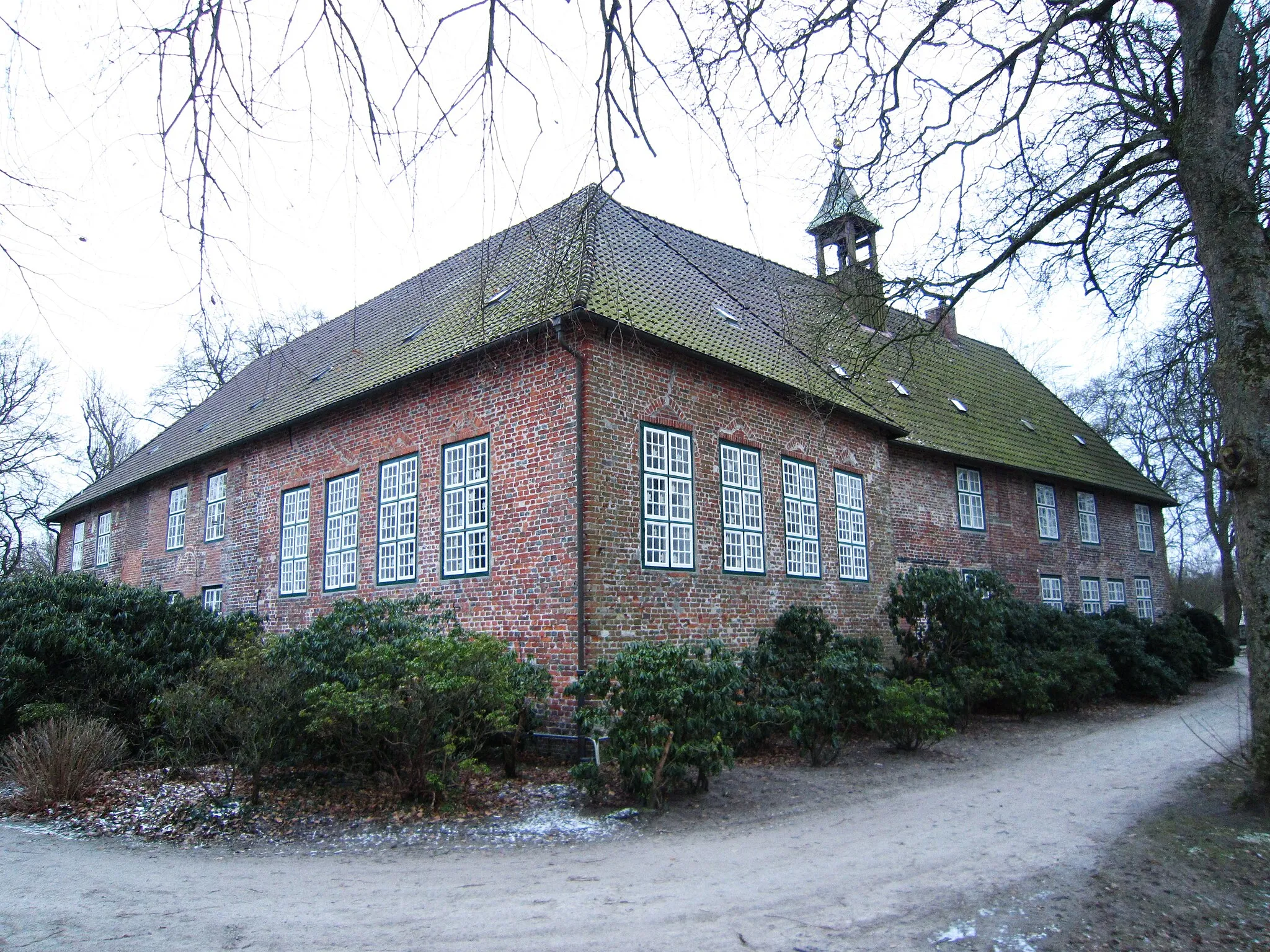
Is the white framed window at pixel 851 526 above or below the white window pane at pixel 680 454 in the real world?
below

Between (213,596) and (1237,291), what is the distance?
18.3 m

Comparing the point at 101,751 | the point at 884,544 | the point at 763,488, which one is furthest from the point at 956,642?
the point at 101,751

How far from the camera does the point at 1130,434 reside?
94.4ft

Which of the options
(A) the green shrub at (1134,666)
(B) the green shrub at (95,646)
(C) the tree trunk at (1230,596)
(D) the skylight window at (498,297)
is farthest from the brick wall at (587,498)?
(C) the tree trunk at (1230,596)

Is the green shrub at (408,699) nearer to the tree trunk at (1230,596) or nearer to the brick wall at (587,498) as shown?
the brick wall at (587,498)

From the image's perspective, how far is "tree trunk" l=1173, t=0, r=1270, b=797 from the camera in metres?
7.09

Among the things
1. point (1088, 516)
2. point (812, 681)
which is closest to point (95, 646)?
point (812, 681)

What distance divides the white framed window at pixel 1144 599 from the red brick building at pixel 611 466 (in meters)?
2.90

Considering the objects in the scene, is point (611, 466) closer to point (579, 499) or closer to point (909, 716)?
point (579, 499)

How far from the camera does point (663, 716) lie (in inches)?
332

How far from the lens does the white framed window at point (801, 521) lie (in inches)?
559

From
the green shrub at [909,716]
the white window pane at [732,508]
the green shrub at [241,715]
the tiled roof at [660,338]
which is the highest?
the tiled roof at [660,338]

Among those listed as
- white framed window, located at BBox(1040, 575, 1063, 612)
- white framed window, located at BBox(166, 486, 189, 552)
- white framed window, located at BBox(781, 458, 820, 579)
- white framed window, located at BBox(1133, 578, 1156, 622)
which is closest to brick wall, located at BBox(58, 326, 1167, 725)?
white framed window, located at BBox(781, 458, 820, 579)

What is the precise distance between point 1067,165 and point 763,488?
640 centimetres
